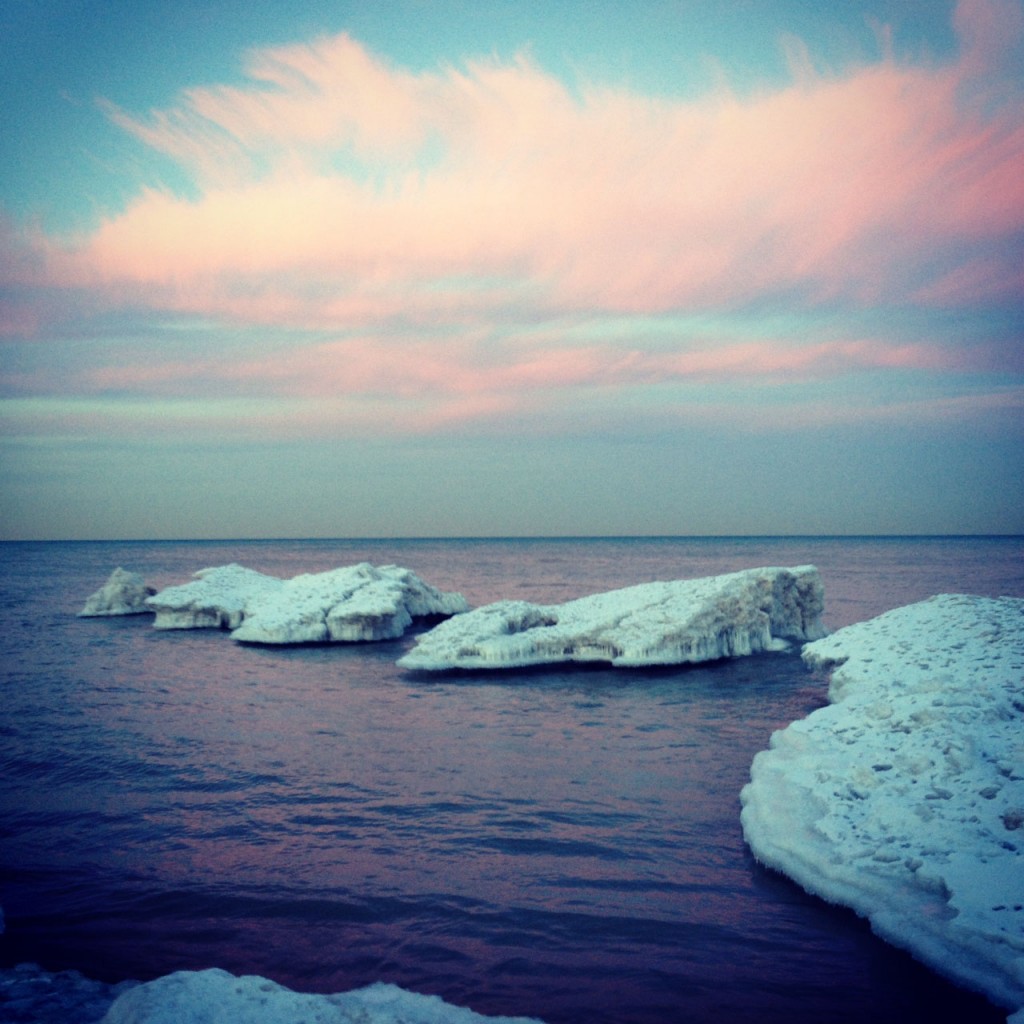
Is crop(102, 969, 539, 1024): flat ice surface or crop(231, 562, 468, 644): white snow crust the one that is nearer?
crop(102, 969, 539, 1024): flat ice surface

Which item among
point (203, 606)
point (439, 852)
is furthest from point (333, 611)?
point (439, 852)

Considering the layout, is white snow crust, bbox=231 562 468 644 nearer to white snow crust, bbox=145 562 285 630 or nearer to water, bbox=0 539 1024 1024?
white snow crust, bbox=145 562 285 630

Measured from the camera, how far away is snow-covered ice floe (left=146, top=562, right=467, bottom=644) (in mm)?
28031

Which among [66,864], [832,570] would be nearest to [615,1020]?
[66,864]

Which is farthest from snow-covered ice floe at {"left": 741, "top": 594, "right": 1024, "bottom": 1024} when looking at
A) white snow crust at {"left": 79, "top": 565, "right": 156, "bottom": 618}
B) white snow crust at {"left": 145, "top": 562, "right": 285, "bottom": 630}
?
white snow crust at {"left": 79, "top": 565, "right": 156, "bottom": 618}

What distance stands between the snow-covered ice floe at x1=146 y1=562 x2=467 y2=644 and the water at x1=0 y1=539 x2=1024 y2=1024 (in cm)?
751

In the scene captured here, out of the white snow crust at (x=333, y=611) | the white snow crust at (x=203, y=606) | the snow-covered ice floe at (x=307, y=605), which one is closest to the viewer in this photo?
the white snow crust at (x=333, y=611)

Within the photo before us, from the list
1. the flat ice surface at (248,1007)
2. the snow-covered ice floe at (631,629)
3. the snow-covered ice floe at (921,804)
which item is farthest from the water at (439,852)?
the snow-covered ice floe at (631,629)

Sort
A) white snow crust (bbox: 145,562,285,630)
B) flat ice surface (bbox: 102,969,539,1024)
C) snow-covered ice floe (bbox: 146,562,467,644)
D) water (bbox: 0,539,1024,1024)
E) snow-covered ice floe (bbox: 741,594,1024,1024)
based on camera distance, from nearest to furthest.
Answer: flat ice surface (bbox: 102,969,539,1024) → snow-covered ice floe (bbox: 741,594,1024,1024) → water (bbox: 0,539,1024,1024) → snow-covered ice floe (bbox: 146,562,467,644) → white snow crust (bbox: 145,562,285,630)

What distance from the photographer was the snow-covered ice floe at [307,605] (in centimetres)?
2803

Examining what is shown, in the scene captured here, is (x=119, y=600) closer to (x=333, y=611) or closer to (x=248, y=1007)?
(x=333, y=611)

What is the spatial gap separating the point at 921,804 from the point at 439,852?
19.9ft

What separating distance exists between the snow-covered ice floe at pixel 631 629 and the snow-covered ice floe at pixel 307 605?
578cm

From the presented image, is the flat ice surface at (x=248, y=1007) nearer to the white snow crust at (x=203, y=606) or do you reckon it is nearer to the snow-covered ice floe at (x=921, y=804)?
the snow-covered ice floe at (x=921, y=804)
